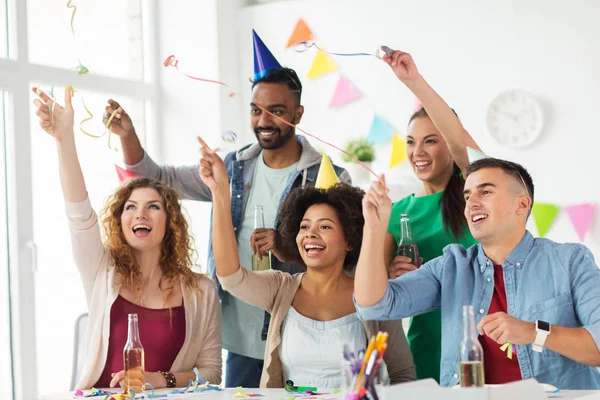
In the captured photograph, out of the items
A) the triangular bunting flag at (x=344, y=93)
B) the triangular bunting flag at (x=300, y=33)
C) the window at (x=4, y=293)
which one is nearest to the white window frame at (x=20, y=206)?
the window at (x=4, y=293)

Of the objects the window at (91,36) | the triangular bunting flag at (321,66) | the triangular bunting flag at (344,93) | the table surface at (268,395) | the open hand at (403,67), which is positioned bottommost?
the table surface at (268,395)

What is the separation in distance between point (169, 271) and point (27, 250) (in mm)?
1513

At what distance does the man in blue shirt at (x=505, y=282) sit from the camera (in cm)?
219

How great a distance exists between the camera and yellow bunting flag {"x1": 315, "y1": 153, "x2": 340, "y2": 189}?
2.86 m

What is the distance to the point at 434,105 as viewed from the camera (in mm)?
2662

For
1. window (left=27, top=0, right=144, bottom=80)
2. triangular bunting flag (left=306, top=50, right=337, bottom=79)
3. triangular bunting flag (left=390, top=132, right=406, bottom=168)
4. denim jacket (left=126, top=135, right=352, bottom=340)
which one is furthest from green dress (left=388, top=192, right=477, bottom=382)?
window (left=27, top=0, right=144, bottom=80)

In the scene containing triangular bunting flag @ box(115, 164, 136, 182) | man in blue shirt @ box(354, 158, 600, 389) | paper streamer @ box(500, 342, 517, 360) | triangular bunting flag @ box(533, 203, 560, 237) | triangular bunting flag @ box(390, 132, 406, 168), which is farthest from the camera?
triangular bunting flag @ box(390, 132, 406, 168)

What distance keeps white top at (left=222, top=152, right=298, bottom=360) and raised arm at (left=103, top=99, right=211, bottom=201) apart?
31 cm

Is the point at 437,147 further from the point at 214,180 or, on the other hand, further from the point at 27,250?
the point at 27,250

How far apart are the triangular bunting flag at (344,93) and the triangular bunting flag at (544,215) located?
123 centimetres

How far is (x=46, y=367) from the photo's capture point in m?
4.11

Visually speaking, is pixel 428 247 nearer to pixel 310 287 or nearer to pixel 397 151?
pixel 310 287

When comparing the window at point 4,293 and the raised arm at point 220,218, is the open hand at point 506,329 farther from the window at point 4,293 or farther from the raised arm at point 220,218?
the window at point 4,293

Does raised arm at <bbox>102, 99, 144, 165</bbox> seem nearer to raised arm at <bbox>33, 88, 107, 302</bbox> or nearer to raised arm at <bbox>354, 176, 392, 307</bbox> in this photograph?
raised arm at <bbox>33, 88, 107, 302</bbox>
